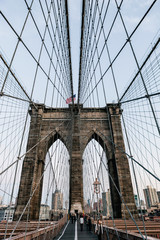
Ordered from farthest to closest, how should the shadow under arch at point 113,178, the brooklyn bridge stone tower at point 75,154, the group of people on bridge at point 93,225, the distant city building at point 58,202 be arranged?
A: the shadow under arch at point 113,178
the brooklyn bridge stone tower at point 75,154
the distant city building at point 58,202
the group of people on bridge at point 93,225

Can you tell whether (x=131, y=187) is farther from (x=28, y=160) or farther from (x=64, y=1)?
(x=64, y=1)

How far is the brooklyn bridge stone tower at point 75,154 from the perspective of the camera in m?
15.8

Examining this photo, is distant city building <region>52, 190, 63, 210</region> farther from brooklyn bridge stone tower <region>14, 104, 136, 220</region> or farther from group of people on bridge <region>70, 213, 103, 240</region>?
group of people on bridge <region>70, 213, 103, 240</region>

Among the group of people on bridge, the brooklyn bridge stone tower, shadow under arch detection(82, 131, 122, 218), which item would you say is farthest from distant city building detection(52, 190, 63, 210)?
shadow under arch detection(82, 131, 122, 218)

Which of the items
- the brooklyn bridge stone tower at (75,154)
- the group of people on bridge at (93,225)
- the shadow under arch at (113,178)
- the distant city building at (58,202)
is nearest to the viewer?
the group of people on bridge at (93,225)

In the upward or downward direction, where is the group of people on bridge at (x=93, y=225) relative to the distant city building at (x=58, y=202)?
downward

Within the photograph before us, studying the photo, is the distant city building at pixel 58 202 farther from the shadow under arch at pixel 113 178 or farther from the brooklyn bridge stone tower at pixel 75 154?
the shadow under arch at pixel 113 178

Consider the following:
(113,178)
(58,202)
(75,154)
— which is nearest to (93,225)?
(58,202)

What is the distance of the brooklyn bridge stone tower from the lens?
15786 millimetres

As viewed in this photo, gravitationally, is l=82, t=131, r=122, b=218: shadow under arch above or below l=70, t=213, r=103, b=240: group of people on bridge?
above

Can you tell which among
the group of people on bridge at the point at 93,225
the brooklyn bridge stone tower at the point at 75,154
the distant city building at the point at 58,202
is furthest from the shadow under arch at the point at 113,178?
the distant city building at the point at 58,202

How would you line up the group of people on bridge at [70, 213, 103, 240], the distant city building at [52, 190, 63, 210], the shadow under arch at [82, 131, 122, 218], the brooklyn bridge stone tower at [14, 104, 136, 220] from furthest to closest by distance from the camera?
the shadow under arch at [82, 131, 122, 218] → the brooklyn bridge stone tower at [14, 104, 136, 220] → the distant city building at [52, 190, 63, 210] → the group of people on bridge at [70, 213, 103, 240]

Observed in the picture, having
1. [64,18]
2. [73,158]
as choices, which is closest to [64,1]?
[64,18]

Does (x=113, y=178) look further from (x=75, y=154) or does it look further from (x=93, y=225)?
(x=93, y=225)
